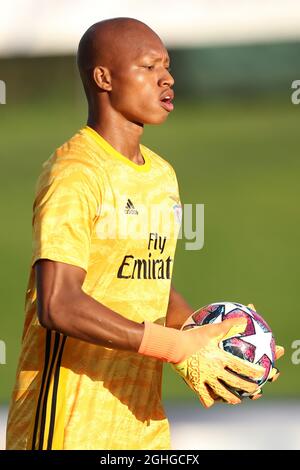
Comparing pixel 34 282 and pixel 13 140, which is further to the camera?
pixel 13 140

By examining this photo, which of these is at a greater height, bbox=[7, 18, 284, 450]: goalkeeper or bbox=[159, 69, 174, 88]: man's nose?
bbox=[159, 69, 174, 88]: man's nose

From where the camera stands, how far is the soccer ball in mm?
4547

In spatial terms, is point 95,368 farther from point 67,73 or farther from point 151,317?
point 67,73

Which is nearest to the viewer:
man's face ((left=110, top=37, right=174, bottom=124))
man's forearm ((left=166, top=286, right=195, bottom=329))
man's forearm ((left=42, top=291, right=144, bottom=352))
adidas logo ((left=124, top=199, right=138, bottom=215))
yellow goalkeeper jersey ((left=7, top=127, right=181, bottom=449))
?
man's forearm ((left=42, top=291, right=144, bottom=352))

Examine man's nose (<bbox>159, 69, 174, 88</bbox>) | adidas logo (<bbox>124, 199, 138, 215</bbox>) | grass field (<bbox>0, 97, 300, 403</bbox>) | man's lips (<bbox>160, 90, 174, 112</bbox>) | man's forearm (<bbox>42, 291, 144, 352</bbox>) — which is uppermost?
man's nose (<bbox>159, 69, 174, 88</bbox>)

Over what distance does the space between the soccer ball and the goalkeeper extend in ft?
0.14

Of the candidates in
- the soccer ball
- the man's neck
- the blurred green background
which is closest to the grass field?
the blurred green background

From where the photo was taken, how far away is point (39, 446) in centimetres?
444

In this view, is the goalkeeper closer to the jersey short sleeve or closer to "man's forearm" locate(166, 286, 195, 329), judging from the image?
the jersey short sleeve

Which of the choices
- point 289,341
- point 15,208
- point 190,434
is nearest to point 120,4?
point 15,208

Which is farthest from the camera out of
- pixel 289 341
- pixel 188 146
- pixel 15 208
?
pixel 188 146

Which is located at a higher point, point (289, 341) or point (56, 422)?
point (56, 422)

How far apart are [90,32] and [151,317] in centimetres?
116

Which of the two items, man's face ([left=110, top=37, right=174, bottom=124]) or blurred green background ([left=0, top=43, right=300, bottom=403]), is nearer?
man's face ([left=110, top=37, right=174, bottom=124])
